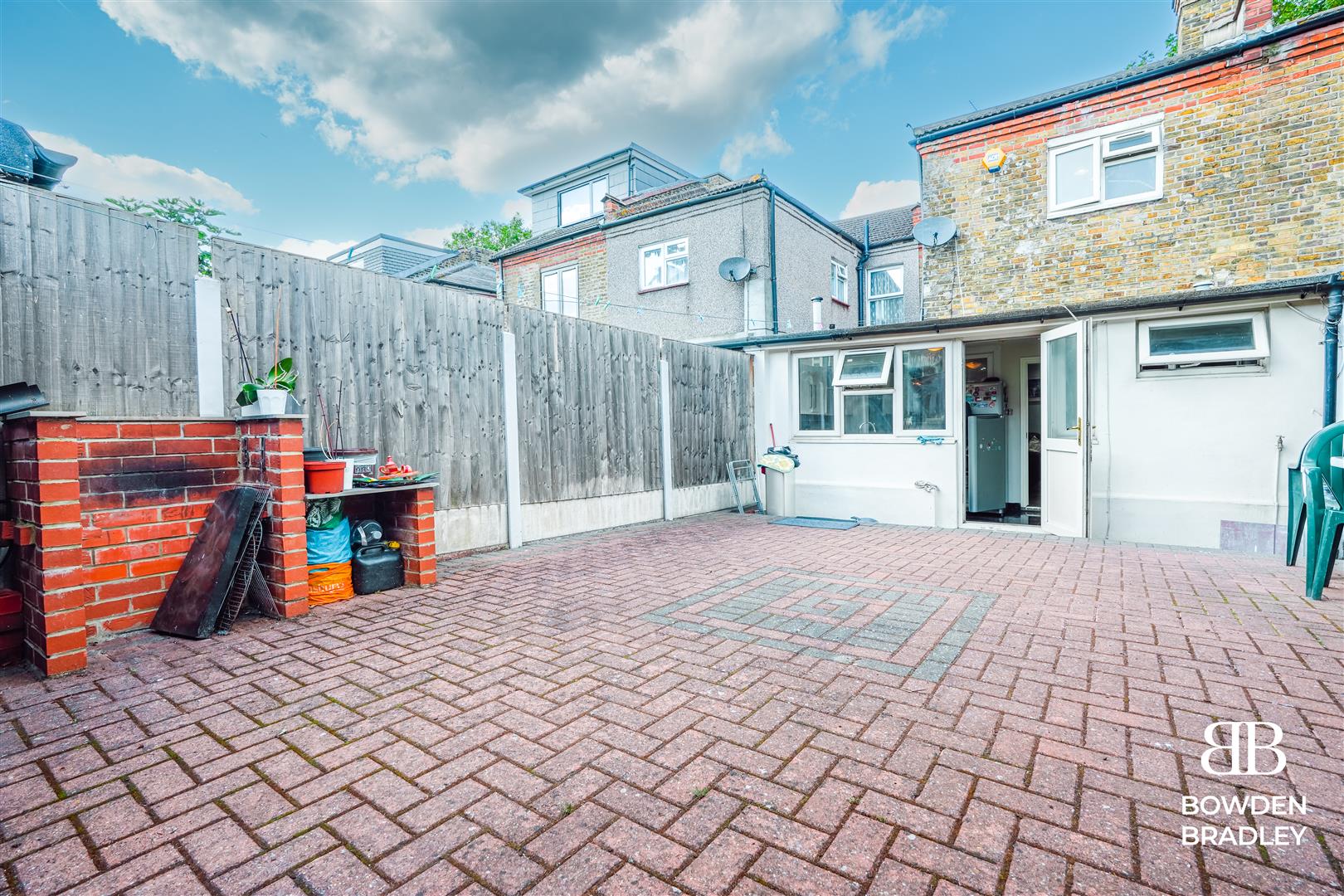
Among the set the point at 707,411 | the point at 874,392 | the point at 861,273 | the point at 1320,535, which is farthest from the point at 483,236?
the point at 1320,535

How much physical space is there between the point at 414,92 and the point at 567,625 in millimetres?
10160

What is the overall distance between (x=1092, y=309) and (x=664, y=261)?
844cm

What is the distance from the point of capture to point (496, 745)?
2025 millimetres

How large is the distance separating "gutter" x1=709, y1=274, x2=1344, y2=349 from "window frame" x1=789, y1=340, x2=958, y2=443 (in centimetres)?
22

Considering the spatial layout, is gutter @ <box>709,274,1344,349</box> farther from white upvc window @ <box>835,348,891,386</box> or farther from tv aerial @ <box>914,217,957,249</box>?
tv aerial @ <box>914,217,957,249</box>

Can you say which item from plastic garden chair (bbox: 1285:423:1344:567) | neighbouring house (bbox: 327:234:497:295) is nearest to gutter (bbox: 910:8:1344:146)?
plastic garden chair (bbox: 1285:423:1344:567)

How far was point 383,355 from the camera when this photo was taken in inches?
179

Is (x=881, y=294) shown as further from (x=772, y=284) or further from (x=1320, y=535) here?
(x=1320, y=535)

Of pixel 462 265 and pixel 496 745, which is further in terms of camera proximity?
pixel 462 265

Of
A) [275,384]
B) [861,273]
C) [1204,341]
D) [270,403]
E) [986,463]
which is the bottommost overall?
[986,463]

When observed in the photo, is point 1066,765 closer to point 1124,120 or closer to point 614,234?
point 1124,120

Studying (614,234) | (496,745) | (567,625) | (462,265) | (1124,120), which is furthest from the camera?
(462,265)

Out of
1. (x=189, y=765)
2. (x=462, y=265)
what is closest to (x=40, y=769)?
(x=189, y=765)

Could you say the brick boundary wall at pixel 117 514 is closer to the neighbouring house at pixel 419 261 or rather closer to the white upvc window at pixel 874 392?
the white upvc window at pixel 874 392
